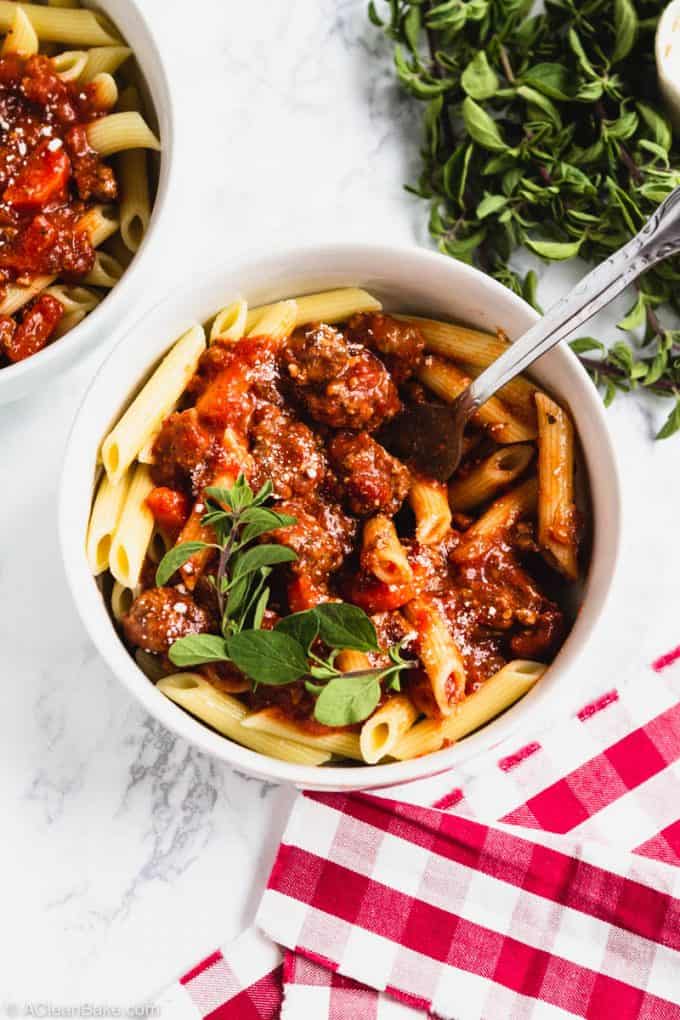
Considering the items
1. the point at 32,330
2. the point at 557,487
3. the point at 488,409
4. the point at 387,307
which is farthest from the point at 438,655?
the point at 32,330

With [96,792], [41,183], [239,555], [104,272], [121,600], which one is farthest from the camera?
[96,792]

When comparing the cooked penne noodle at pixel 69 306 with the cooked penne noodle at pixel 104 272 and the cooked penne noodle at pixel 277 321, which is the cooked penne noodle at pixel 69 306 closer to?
the cooked penne noodle at pixel 104 272

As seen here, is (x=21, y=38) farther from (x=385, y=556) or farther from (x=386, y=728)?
(x=386, y=728)

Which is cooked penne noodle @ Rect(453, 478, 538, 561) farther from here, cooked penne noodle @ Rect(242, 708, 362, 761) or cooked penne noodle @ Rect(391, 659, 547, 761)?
cooked penne noodle @ Rect(242, 708, 362, 761)

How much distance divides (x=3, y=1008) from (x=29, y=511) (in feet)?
3.20

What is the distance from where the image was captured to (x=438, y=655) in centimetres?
185

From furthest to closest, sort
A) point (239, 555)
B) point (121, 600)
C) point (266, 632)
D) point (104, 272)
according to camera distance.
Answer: point (104, 272)
point (121, 600)
point (239, 555)
point (266, 632)

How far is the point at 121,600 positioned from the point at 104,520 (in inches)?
5.6

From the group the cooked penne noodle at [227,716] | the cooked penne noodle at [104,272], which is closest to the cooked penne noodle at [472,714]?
the cooked penne noodle at [227,716]

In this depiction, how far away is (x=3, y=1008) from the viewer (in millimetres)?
2256

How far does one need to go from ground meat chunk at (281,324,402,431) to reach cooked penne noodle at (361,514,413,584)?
198 mm

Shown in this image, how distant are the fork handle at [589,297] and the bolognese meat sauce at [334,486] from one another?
6.6 inches

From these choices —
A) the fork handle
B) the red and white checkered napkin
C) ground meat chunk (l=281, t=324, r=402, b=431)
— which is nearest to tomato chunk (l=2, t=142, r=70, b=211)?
ground meat chunk (l=281, t=324, r=402, b=431)

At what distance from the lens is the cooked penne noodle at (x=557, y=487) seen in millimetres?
1946
